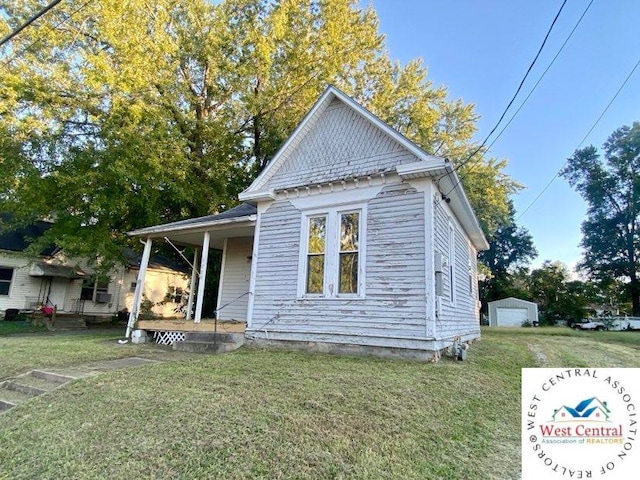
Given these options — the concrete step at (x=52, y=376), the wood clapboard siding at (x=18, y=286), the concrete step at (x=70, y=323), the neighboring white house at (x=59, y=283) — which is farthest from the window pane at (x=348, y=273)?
the wood clapboard siding at (x=18, y=286)

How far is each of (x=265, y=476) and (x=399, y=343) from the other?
478cm

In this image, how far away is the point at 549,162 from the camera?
13.3 metres

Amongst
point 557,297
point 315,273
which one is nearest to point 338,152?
point 315,273

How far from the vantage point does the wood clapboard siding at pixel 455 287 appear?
809cm

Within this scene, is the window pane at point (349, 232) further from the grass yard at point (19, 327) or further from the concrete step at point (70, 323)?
the concrete step at point (70, 323)

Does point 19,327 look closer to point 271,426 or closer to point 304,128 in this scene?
point 304,128

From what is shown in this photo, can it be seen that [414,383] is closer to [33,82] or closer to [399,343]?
[399,343]

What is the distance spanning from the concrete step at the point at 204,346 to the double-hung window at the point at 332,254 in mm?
2134

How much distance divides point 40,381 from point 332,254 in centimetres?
577

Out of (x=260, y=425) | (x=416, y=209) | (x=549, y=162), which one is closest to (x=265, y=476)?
(x=260, y=425)

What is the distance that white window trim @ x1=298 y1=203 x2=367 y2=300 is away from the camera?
27.0 feet

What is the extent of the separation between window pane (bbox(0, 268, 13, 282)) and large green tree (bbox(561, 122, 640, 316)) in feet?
167

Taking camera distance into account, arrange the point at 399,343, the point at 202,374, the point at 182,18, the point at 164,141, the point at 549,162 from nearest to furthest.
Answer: the point at 202,374
the point at 399,343
the point at 549,162
the point at 164,141
the point at 182,18

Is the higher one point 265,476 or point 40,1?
point 40,1
